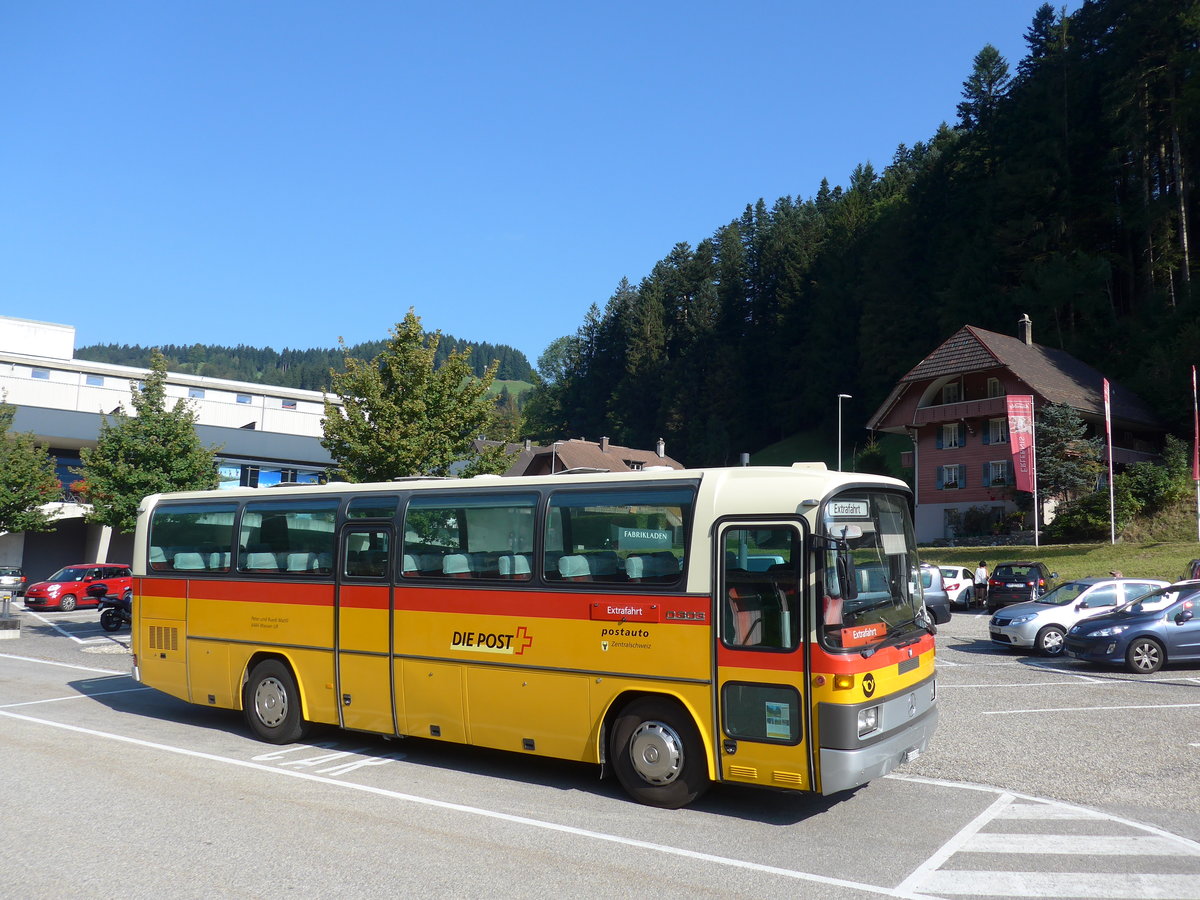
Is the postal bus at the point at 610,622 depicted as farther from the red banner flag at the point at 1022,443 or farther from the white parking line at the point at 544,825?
the red banner flag at the point at 1022,443

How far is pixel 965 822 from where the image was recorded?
25.5 ft

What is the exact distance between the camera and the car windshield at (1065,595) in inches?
783

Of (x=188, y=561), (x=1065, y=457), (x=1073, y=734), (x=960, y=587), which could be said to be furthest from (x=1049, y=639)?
(x=1065, y=457)

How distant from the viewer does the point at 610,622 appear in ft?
28.2

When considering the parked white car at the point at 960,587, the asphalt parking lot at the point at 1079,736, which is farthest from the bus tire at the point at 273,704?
the parked white car at the point at 960,587

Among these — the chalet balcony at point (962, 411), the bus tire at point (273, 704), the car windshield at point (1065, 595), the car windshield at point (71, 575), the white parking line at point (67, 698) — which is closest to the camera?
the bus tire at point (273, 704)

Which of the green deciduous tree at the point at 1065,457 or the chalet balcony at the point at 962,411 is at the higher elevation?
the chalet balcony at the point at 962,411

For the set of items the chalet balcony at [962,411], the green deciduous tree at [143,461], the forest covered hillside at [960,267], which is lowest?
the green deciduous tree at [143,461]

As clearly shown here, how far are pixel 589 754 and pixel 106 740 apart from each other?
616cm

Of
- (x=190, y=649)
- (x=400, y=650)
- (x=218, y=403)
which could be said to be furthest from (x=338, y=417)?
(x=218, y=403)

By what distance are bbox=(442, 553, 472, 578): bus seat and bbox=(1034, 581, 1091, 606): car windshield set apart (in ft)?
48.7

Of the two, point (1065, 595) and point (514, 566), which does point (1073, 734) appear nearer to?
point (514, 566)

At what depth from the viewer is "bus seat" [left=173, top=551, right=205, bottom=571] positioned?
12297 mm

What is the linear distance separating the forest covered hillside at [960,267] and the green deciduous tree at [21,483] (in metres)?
55.2
